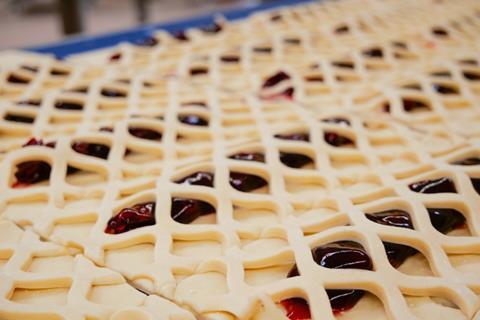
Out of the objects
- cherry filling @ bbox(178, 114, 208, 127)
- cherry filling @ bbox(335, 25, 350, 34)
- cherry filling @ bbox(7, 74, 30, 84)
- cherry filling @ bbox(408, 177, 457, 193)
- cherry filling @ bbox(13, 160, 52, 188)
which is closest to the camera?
cherry filling @ bbox(408, 177, 457, 193)

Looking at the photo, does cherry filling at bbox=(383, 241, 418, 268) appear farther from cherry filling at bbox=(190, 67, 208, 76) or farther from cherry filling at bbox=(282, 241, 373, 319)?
cherry filling at bbox=(190, 67, 208, 76)

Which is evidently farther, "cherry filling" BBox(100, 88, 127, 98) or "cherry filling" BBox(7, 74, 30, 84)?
"cherry filling" BBox(7, 74, 30, 84)

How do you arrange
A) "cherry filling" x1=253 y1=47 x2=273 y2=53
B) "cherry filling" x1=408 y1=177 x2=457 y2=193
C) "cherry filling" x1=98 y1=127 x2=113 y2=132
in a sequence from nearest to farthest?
1. "cherry filling" x1=408 y1=177 x2=457 y2=193
2. "cherry filling" x1=98 y1=127 x2=113 y2=132
3. "cherry filling" x1=253 y1=47 x2=273 y2=53

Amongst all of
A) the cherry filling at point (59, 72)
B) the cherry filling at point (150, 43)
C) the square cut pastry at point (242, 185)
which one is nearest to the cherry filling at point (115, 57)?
the square cut pastry at point (242, 185)

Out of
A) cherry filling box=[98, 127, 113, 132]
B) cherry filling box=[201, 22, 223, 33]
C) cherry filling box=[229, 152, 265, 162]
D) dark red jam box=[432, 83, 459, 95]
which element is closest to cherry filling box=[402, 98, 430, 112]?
dark red jam box=[432, 83, 459, 95]

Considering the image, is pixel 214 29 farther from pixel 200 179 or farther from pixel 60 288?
Result: pixel 60 288

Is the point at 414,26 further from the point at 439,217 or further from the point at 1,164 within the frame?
the point at 1,164

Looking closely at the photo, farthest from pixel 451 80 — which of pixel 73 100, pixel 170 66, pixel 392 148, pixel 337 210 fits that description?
pixel 73 100

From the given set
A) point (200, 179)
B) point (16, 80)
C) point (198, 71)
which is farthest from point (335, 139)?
point (16, 80)
